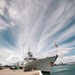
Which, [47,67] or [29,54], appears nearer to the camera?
[47,67]

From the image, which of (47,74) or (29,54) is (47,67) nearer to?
(47,74)

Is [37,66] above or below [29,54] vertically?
below

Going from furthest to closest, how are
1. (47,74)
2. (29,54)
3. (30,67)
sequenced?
(29,54) → (30,67) → (47,74)

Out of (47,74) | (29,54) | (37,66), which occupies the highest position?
(29,54)

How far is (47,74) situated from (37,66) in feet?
14.8

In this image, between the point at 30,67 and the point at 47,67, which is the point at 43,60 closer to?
the point at 47,67

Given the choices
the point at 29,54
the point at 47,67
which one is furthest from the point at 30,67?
the point at 29,54

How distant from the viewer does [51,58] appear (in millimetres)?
48781

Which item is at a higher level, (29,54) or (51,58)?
(29,54)

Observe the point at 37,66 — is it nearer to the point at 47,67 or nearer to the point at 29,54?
the point at 47,67

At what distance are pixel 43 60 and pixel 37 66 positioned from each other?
3.15m

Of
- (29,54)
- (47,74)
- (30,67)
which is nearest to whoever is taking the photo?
(47,74)

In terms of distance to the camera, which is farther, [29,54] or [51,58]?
[29,54]

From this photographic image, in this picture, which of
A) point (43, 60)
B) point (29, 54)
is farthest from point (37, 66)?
point (29, 54)
